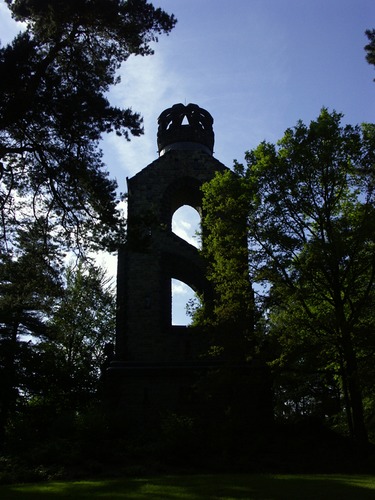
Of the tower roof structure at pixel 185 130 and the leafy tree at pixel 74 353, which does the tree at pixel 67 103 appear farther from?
the tower roof structure at pixel 185 130

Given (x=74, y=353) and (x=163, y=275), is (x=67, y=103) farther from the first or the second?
(x=74, y=353)

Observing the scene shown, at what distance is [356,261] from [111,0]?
26.2 ft

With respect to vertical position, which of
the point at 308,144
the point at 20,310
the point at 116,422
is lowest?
the point at 116,422

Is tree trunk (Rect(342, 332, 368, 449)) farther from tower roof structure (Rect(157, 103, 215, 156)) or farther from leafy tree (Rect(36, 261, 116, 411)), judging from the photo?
tower roof structure (Rect(157, 103, 215, 156))

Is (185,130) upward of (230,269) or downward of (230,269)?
upward

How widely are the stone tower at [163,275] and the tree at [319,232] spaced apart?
2.88 m

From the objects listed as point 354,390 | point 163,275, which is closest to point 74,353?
point 163,275

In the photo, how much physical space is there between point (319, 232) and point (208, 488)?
769cm

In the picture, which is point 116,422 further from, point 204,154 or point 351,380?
point 204,154

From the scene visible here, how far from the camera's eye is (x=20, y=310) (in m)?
20.9

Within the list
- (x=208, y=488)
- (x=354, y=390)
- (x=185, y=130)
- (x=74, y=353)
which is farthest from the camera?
(x=74, y=353)

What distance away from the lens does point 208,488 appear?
8.62m

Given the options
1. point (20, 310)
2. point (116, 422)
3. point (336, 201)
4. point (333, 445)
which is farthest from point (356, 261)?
point (20, 310)

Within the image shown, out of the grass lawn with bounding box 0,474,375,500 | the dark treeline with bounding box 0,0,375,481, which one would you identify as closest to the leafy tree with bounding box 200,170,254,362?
the dark treeline with bounding box 0,0,375,481
